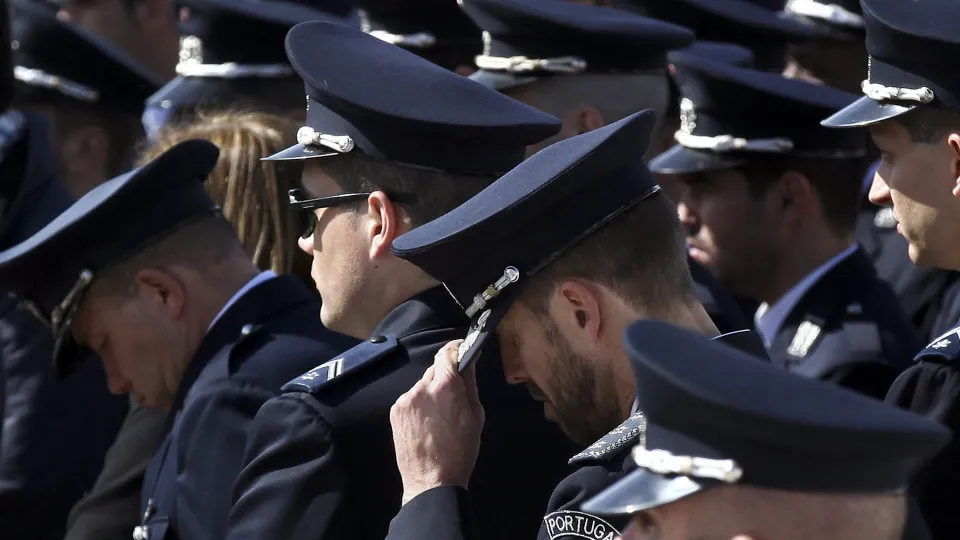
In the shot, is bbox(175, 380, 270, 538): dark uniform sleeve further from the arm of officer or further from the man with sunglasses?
the arm of officer

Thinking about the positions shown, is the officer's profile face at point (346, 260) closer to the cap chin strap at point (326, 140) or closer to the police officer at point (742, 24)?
the cap chin strap at point (326, 140)

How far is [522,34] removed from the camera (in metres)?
5.57

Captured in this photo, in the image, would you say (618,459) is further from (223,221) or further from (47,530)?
(47,530)

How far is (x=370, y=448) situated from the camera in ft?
11.6

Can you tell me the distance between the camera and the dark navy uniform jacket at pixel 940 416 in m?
3.61

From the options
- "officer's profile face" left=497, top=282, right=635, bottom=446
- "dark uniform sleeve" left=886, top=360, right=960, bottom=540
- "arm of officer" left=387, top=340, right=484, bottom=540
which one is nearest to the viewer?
"officer's profile face" left=497, top=282, right=635, bottom=446

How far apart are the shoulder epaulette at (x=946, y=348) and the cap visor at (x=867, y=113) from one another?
1.61ft

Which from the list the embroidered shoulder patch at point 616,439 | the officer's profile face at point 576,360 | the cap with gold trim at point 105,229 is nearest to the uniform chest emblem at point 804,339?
the cap with gold trim at point 105,229

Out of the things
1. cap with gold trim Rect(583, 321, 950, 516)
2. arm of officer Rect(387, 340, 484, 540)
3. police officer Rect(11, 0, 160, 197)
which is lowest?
police officer Rect(11, 0, 160, 197)

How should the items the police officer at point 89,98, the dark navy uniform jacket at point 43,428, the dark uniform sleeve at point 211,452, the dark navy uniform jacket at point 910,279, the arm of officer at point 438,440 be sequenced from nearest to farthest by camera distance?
the arm of officer at point 438,440 < the dark uniform sleeve at point 211,452 < the dark navy uniform jacket at point 43,428 < the dark navy uniform jacket at point 910,279 < the police officer at point 89,98

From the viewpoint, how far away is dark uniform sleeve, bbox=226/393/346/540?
3.48 metres

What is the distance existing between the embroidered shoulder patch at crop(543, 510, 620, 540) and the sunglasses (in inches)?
40.8

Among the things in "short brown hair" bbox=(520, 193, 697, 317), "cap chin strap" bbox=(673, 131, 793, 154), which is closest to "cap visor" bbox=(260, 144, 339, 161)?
"short brown hair" bbox=(520, 193, 697, 317)

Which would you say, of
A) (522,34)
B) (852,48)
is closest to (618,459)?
(522,34)
